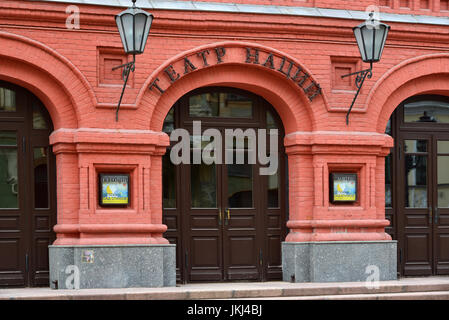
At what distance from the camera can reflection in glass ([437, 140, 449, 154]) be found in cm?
1483

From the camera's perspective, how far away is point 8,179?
41.9 feet

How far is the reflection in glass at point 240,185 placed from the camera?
543 inches

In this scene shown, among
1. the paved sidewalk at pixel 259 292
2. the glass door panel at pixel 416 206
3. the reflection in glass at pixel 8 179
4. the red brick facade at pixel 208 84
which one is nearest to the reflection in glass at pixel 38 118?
the red brick facade at pixel 208 84

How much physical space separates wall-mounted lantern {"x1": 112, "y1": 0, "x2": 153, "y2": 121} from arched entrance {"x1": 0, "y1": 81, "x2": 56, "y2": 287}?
6.68 ft

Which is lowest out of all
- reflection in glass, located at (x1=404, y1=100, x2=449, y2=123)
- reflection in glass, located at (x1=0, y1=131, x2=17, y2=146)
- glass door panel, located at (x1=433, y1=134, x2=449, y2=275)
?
glass door panel, located at (x1=433, y1=134, x2=449, y2=275)

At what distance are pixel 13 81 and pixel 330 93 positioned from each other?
526cm

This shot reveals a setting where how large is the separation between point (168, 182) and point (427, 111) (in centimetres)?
509

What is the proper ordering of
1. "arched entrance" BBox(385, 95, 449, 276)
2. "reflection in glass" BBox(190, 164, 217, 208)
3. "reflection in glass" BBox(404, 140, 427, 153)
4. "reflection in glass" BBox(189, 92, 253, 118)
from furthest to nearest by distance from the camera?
"reflection in glass" BBox(404, 140, 427, 153)
"arched entrance" BBox(385, 95, 449, 276)
"reflection in glass" BBox(189, 92, 253, 118)
"reflection in glass" BBox(190, 164, 217, 208)

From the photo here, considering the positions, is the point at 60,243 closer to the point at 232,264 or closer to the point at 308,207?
the point at 232,264

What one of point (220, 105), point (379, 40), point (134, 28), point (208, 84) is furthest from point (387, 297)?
point (134, 28)

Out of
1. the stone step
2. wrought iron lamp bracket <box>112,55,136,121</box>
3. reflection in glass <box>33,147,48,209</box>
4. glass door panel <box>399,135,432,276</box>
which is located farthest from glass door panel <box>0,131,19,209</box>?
glass door panel <box>399,135,432,276</box>

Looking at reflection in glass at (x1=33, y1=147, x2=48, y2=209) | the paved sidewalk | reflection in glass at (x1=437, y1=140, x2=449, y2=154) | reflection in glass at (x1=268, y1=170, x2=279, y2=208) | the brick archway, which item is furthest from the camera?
reflection in glass at (x1=437, y1=140, x2=449, y2=154)

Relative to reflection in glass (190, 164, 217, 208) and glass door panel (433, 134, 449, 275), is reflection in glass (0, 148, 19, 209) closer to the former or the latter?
reflection in glass (190, 164, 217, 208)

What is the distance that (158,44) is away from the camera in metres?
13.0
